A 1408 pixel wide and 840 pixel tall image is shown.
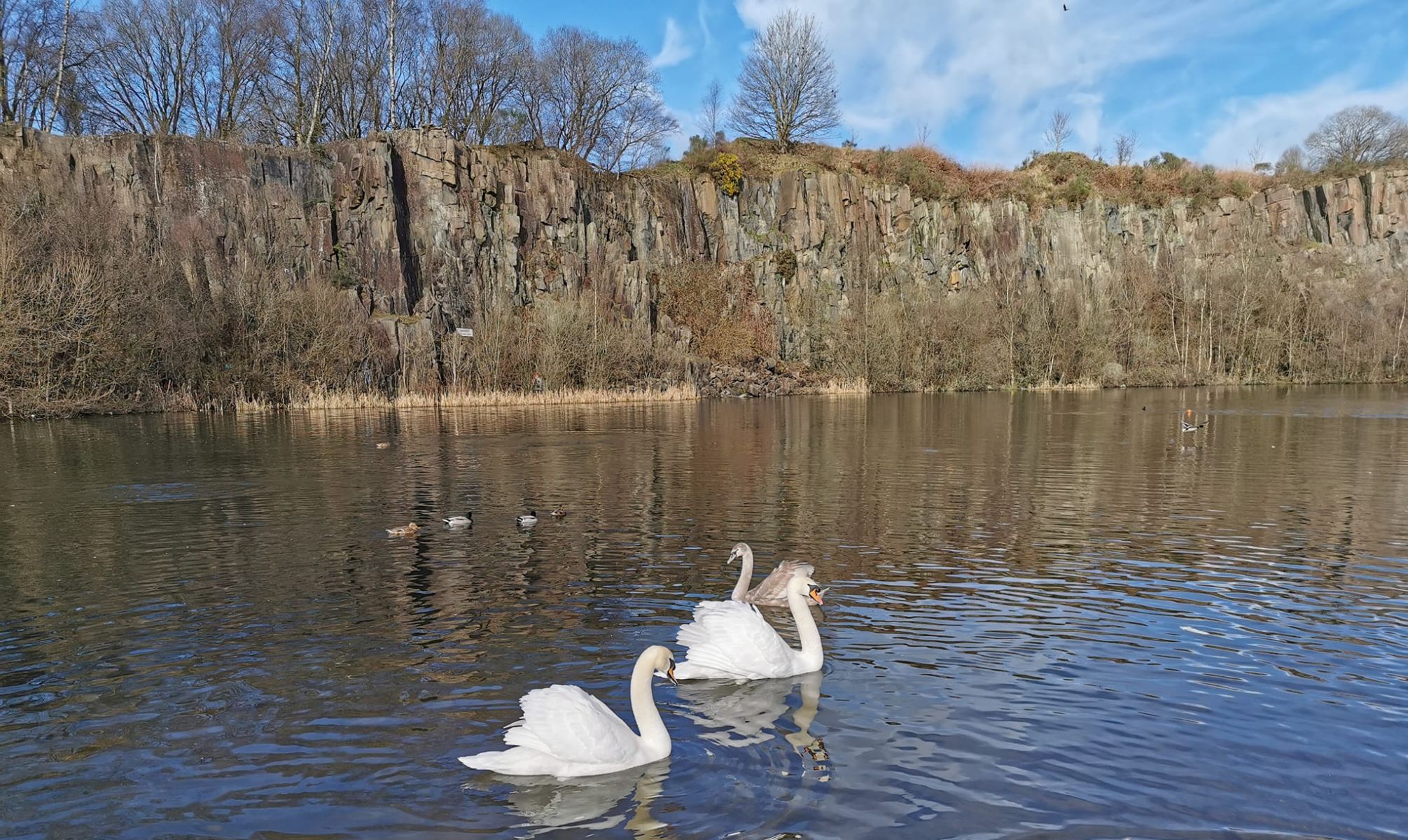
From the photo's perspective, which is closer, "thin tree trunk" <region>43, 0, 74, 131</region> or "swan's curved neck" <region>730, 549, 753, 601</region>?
"swan's curved neck" <region>730, 549, 753, 601</region>

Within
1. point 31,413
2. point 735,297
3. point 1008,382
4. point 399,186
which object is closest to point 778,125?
point 735,297

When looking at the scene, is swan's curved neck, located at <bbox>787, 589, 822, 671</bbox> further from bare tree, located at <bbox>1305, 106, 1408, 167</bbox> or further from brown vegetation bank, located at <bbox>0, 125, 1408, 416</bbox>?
bare tree, located at <bbox>1305, 106, 1408, 167</bbox>

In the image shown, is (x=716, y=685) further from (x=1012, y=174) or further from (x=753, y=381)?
(x=1012, y=174)

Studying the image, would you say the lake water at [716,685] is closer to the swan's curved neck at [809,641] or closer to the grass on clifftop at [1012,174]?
the swan's curved neck at [809,641]

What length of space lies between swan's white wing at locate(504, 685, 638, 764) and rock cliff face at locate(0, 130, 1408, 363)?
170ft

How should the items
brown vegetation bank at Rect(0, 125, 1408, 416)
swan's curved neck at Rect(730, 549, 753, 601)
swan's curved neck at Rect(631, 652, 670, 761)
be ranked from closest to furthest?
1. swan's curved neck at Rect(631, 652, 670, 761)
2. swan's curved neck at Rect(730, 549, 753, 601)
3. brown vegetation bank at Rect(0, 125, 1408, 416)

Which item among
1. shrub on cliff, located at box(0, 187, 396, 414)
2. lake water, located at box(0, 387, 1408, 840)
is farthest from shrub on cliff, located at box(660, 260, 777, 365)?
lake water, located at box(0, 387, 1408, 840)

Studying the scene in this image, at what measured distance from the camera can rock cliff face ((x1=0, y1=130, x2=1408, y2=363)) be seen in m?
54.2

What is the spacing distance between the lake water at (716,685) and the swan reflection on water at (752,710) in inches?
1.4

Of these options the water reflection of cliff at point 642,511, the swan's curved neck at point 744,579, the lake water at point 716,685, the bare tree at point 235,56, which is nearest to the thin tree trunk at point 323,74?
the bare tree at point 235,56

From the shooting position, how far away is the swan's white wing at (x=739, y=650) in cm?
831

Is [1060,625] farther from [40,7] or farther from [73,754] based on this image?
[40,7]

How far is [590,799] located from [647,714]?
76 cm

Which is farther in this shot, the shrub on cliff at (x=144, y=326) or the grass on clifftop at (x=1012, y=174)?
the grass on clifftop at (x=1012, y=174)
